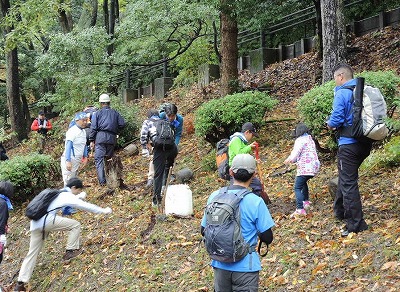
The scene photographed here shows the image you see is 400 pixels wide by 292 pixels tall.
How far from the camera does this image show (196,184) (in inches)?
447

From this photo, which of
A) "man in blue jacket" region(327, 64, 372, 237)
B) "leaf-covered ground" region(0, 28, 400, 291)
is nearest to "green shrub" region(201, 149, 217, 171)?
"leaf-covered ground" region(0, 28, 400, 291)

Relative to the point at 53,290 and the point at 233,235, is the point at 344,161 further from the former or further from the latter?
the point at 53,290

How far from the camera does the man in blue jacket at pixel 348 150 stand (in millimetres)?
6625

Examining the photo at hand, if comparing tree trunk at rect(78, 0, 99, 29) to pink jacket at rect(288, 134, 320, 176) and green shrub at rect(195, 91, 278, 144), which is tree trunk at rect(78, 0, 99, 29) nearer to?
green shrub at rect(195, 91, 278, 144)

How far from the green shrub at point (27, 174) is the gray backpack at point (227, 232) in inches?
380

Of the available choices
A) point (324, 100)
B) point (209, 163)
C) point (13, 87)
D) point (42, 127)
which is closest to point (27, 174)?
point (209, 163)

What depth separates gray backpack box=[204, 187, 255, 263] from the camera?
15.5 ft

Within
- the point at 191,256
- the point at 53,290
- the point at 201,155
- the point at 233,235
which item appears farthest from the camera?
the point at 201,155

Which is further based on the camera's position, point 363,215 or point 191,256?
point 191,256

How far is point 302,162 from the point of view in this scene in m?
8.07

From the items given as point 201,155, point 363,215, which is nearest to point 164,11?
point 201,155

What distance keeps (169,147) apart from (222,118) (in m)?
2.15

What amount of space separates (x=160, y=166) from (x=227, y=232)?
17.9 ft

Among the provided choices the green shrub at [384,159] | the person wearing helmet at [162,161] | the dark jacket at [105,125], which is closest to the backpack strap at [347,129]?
the green shrub at [384,159]
